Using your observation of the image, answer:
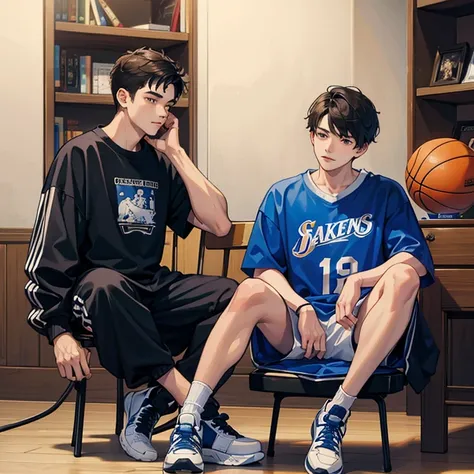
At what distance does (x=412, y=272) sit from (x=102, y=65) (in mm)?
2275

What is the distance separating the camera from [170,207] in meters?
2.82

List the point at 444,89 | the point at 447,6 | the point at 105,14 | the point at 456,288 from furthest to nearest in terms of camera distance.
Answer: the point at 105,14 < the point at 447,6 < the point at 444,89 < the point at 456,288

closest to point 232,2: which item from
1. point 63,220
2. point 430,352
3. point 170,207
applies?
point 170,207

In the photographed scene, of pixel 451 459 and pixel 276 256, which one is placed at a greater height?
pixel 276 256

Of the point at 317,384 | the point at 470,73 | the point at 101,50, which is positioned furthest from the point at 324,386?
the point at 101,50

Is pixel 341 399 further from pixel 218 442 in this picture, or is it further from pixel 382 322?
pixel 218 442

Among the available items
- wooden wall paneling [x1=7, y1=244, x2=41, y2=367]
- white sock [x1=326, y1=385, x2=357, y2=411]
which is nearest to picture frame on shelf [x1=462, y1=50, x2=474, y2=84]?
white sock [x1=326, y1=385, x2=357, y2=411]

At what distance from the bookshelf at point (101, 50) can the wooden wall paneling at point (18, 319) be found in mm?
397

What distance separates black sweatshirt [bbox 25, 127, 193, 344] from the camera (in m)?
2.57

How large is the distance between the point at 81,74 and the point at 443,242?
204 centimetres

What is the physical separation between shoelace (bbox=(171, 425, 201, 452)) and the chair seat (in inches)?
9.8

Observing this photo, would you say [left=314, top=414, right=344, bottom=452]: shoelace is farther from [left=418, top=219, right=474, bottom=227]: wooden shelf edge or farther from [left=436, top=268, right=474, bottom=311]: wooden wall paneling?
[left=418, top=219, right=474, bottom=227]: wooden shelf edge

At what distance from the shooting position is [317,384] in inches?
94.6

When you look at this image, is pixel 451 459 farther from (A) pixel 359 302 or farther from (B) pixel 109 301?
(B) pixel 109 301
